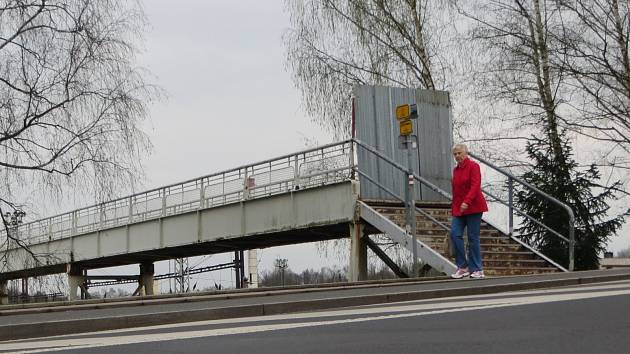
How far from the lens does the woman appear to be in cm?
1332

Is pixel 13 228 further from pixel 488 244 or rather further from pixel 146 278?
pixel 146 278

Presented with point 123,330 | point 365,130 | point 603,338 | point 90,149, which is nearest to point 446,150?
point 365,130

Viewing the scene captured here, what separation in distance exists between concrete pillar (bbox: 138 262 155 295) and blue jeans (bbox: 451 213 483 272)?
83.4 feet

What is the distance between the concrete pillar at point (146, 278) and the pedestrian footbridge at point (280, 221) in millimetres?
6043

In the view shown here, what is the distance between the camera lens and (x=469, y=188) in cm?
1337

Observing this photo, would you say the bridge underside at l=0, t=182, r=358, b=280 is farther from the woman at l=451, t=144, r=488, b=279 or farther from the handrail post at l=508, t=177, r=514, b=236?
the woman at l=451, t=144, r=488, b=279

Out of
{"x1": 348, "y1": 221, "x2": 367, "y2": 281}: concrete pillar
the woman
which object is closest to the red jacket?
the woman

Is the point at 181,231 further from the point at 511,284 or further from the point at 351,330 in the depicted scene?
the point at 351,330

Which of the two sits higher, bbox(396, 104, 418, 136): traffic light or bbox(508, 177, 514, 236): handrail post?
bbox(396, 104, 418, 136): traffic light

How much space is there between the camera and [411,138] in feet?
53.6

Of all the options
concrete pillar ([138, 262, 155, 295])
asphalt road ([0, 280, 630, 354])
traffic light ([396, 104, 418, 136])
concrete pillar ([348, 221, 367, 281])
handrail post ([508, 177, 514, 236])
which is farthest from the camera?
concrete pillar ([138, 262, 155, 295])

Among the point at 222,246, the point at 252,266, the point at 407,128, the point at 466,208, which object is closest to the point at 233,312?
the point at 466,208

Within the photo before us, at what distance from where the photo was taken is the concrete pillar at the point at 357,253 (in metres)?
19.4

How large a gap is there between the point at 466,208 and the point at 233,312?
18.3 ft
